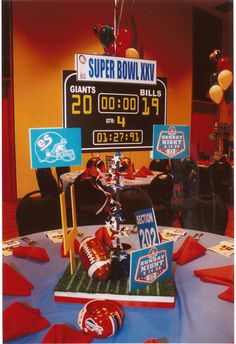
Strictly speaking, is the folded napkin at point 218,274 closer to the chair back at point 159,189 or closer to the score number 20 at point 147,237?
the score number 20 at point 147,237

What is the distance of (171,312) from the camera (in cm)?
112

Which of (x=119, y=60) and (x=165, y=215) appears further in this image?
(x=165, y=215)

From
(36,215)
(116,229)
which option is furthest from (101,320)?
(36,215)

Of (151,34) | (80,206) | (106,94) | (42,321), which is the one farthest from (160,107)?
(151,34)

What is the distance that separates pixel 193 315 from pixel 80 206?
2.37 metres

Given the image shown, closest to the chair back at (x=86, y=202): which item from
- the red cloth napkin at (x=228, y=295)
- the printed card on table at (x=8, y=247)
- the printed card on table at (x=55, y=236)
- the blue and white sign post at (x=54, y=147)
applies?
the printed card on table at (x=55, y=236)

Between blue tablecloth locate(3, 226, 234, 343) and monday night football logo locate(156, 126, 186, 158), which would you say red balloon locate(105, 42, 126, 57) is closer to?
monday night football logo locate(156, 126, 186, 158)

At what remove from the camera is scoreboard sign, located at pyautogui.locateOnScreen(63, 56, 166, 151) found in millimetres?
1270

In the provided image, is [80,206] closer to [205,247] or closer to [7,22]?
[205,247]

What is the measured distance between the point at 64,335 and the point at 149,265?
0.39 meters

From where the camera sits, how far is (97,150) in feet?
4.39

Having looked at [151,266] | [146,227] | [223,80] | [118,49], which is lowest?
[151,266]

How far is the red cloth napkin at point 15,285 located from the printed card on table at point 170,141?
2.14 ft

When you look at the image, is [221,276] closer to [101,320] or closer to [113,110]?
[101,320]
